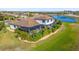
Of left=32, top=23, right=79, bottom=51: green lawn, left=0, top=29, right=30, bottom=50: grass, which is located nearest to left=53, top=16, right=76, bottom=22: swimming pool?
left=32, top=23, right=79, bottom=51: green lawn

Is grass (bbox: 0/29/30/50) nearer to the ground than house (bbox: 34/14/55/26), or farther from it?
nearer to the ground

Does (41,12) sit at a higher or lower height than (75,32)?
higher

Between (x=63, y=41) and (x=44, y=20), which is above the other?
(x=44, y=20)

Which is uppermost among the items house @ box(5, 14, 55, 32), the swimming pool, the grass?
the swimming pool

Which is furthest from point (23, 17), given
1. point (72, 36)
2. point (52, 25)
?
point (72, 36)

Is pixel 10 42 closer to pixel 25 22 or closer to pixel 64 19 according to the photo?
pixel 25 22

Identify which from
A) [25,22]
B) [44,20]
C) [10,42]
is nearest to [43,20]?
[44,20]

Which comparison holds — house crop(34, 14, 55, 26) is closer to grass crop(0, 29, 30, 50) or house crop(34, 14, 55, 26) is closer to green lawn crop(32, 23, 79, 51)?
green lawn crop(32, 23, 79, 51)
